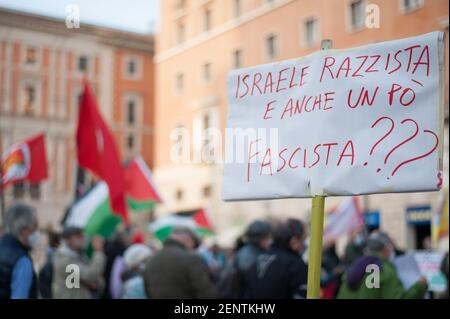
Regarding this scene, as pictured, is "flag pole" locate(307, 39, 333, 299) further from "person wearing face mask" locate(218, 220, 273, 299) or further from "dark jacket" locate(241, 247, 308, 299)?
"person wearing face mask" locate(218, 220, 273, 299)

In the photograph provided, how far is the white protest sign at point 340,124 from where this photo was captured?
320 centimetres

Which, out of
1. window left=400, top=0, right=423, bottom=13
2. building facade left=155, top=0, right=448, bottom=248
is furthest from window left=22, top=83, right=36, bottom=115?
window left=400, top=0, right=423, bottom=13

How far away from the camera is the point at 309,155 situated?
11.4ft

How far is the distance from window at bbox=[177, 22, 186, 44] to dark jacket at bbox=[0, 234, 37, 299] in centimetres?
2331

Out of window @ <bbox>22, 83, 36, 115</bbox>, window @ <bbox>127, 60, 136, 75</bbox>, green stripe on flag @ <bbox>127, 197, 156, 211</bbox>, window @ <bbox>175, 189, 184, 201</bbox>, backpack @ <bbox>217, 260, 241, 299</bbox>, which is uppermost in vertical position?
window @ <bbox>127, 60, 136, 75</bbox>

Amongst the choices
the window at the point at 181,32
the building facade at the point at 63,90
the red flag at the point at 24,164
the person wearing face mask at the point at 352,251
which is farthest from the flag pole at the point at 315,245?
the window at the point at 181,32

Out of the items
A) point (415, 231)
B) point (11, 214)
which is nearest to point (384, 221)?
point (415, 231)

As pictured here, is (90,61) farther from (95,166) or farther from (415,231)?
(95,166)

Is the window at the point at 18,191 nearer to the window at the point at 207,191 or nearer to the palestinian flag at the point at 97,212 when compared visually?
the window at the point at 207,191

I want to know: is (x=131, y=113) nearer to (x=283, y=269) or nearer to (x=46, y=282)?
(x=46, y=282)

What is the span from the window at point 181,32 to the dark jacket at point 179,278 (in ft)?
74.5

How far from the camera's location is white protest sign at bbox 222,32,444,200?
10.5 ft
